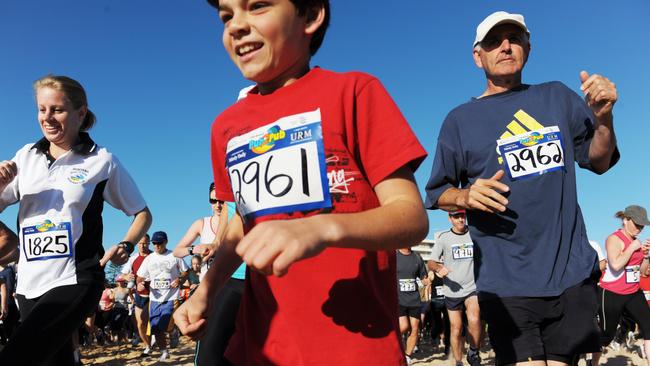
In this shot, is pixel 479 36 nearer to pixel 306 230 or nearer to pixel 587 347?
pixel 587 347

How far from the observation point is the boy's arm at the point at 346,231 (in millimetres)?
957

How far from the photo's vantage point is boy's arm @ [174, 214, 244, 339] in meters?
1.72

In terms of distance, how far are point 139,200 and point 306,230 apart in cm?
333

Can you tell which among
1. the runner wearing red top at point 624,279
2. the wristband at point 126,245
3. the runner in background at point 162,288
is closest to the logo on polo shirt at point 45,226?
the wristband at point 126,245

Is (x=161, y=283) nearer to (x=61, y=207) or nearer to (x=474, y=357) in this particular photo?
(x=474, y=357)

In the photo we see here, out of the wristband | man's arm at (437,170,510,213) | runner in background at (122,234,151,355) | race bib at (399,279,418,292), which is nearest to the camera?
man's arm at (437,170,510,213)

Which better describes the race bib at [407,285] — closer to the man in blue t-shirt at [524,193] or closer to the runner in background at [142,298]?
the runner in background at [142,298]

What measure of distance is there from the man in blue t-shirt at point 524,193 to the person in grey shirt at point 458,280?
5.62m

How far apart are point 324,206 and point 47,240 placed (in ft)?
8.56

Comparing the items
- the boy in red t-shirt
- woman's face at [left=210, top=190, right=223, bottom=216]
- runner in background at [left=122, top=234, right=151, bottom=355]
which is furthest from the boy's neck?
runner in background at [left=122, top=234, right=151, bottom=355]

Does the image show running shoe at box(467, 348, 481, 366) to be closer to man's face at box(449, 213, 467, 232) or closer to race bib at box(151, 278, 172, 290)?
man's face at box(449, 213, 467, 232)

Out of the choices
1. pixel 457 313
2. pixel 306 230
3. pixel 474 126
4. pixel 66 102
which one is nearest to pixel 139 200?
pixel 66 102

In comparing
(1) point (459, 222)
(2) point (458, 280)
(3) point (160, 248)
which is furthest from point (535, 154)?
(3) point (160, 248)

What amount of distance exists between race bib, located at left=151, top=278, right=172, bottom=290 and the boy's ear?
10.7 meters
